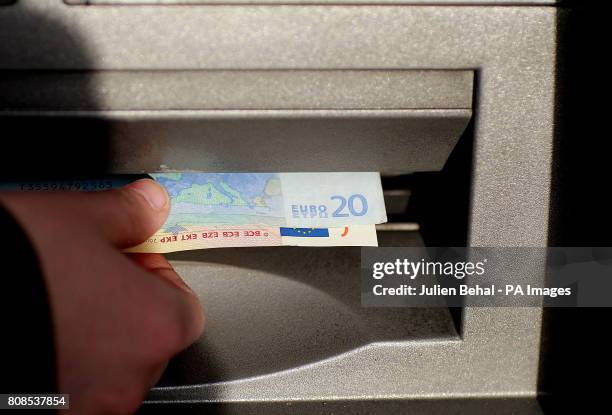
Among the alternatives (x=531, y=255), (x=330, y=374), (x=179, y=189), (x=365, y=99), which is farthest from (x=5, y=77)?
(x=531, y=255)

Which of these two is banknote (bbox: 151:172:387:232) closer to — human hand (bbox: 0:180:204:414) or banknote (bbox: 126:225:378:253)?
banknote (bbox: 126:225:378:253)

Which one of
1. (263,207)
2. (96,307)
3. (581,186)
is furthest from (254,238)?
(581,186)

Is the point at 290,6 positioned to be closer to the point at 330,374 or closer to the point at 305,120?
the point at 305,120

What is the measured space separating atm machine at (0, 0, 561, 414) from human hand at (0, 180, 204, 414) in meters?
0.15

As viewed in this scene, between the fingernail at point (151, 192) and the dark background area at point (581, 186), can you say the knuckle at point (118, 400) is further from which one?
the dark background area at point (581, 186)

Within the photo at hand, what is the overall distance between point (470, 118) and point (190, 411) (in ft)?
1.76

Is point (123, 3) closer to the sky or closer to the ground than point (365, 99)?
closer to the sky

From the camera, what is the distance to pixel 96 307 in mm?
573

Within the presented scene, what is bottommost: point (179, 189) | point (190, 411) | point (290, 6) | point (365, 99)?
point (190, 411)

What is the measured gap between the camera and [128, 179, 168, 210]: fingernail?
0.75 metres

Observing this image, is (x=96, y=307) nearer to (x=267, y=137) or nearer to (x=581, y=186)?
(x=267, y=137)

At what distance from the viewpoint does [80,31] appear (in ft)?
2.22

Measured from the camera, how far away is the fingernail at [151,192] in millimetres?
747

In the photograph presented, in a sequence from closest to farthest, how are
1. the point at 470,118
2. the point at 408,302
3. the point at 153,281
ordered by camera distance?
the point at 153,281 < the point at 470,118 < the point at 408,302
